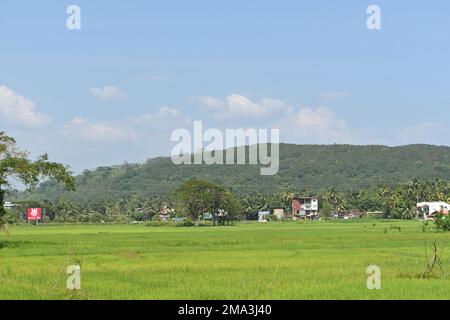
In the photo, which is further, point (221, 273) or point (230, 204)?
point (230, 204)

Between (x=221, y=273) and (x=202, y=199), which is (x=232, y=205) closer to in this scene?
(x=202, y=199)

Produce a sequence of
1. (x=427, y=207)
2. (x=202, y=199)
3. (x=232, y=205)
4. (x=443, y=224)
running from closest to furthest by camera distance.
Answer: (x=443, y=224)
(x=202, y=199)
(x=232, y=205)
(x=427, y=207)

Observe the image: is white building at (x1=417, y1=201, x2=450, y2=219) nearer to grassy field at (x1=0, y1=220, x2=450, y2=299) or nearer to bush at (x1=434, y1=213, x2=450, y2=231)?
bush at (x1=434, y1=213, x2=450, y2=231)

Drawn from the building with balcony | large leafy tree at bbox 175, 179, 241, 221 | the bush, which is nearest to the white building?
the building with balcony

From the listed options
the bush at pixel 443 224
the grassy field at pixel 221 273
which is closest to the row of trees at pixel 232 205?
the bush at pixel 443 224

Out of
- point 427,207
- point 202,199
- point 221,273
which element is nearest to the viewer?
point 221,273

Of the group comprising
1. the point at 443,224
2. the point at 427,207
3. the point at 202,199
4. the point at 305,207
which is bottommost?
the point at 443,224

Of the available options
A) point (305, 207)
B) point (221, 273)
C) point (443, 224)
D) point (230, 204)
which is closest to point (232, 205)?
point (230, 204)

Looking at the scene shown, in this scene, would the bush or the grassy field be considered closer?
the grassy field
